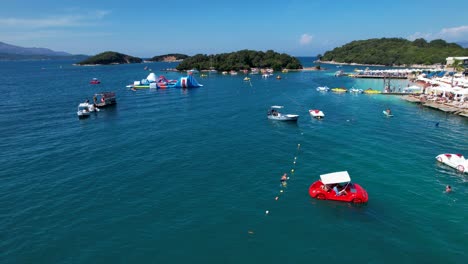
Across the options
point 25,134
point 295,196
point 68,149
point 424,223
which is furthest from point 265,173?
point 25,134

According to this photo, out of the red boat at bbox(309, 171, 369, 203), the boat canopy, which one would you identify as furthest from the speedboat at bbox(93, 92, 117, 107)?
the boat canopy

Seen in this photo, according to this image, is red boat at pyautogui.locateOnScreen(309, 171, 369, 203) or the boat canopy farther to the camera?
the boat canopy

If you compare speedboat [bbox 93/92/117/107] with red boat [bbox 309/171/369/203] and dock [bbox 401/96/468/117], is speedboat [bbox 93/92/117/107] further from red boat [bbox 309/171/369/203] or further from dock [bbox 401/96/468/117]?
dock [bbox 401/96/468/117]

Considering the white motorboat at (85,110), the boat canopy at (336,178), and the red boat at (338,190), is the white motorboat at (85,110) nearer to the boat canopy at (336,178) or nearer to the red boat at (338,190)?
the red boat at (338,190)

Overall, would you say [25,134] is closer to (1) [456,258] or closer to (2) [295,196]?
(2) [295,196]

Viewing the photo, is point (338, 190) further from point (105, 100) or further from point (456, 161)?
point (105, 100)

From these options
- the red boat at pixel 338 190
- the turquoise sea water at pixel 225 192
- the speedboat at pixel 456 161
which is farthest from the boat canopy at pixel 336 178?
the speedboat at pixel 456 161

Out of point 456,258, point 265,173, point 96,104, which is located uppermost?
point 96,104
